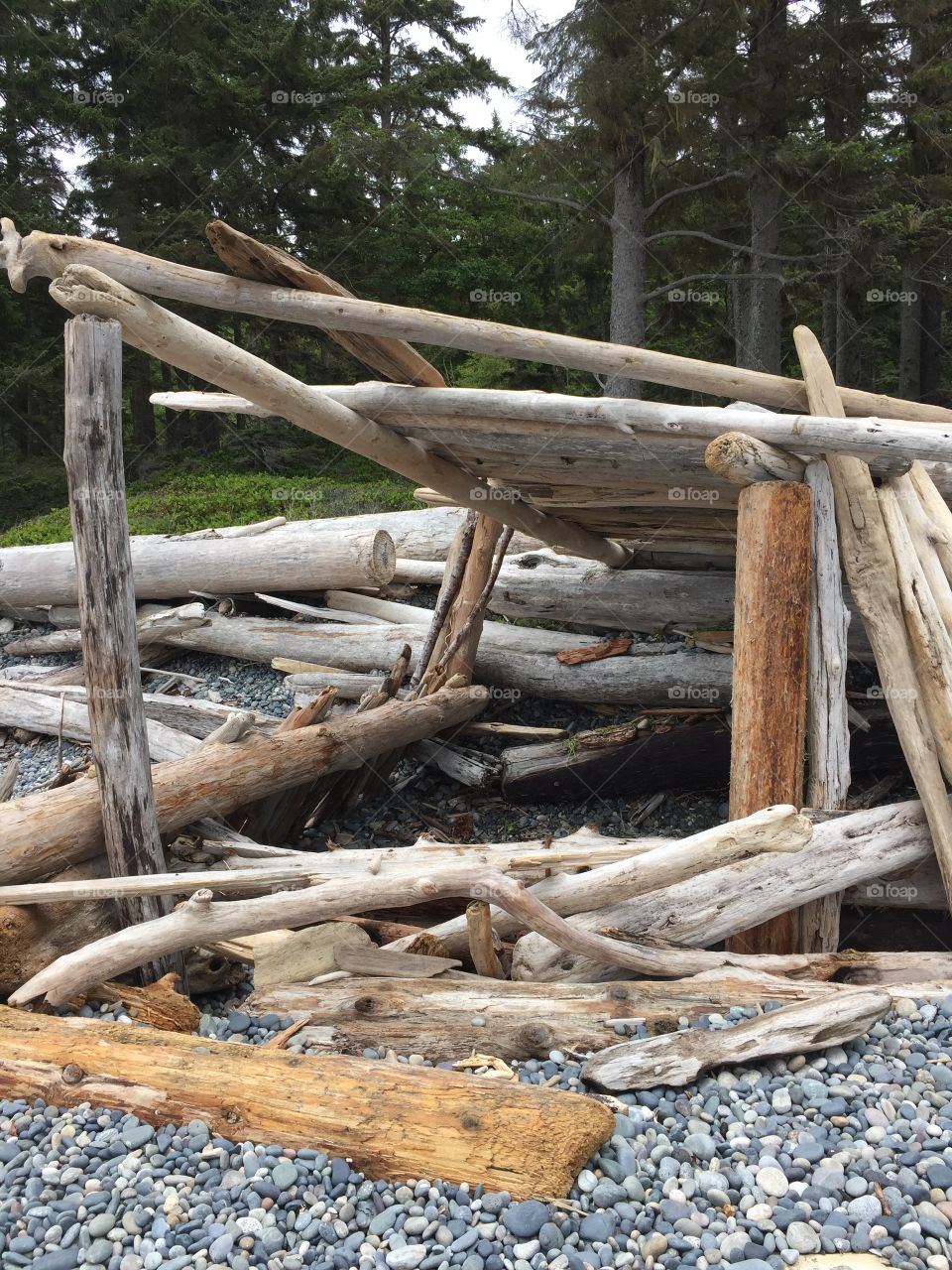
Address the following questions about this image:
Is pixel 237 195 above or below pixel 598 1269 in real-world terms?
above

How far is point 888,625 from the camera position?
4.32 meters

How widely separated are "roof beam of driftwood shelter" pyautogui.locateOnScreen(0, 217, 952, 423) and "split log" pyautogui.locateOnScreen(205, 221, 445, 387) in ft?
0.21

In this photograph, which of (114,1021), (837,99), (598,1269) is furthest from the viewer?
(837,99)

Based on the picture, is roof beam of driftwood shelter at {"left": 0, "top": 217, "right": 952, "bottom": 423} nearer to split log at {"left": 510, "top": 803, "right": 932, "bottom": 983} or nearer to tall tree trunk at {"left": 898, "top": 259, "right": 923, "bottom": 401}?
split log at {"left": 510, "top": 803, "right": 932, "bottom": 983}

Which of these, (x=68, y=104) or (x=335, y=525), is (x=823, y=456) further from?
(x=68, y=104)

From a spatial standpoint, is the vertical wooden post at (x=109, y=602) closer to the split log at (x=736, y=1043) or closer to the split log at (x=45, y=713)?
the split log at (x=736, y=1043)

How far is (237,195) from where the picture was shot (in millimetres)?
15562

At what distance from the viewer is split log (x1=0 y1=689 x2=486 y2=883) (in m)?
3.90

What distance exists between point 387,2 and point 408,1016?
1809 centimetres

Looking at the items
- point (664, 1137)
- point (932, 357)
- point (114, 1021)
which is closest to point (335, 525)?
point (114, 1021)

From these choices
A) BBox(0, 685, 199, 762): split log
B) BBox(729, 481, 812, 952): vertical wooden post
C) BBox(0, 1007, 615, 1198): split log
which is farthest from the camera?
BBox(0, 685, 199, 762): split log

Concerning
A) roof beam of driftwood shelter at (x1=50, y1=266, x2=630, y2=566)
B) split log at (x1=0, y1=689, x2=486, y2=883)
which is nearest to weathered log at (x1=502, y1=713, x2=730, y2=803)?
split log at (x1=0, y1=689, x2=486, y2=883)

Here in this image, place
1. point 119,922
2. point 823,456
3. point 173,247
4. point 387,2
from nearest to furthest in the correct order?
point 119,922
point 823,456
point 173,247
point 387,2

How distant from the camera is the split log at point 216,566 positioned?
27.6 feet
